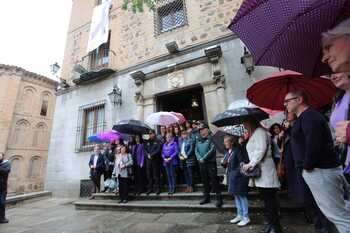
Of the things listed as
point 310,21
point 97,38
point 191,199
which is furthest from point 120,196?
point 97,38

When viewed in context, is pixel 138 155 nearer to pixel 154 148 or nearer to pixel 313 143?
pixel 154 148

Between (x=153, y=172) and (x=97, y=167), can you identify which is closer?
(x=153, y=172)

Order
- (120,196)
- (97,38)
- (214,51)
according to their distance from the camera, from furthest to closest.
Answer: (97,38) < (214,51) < (120,196)

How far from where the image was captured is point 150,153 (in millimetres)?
6055

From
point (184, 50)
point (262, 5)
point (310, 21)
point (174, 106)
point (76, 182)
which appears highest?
point (184, 50)

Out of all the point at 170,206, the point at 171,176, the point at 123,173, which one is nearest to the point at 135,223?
the point at 170,206

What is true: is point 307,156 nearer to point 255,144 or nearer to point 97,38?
point 255,144

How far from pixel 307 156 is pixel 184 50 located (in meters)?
7.26

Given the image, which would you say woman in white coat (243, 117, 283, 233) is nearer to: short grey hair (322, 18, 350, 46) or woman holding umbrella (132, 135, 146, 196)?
short grey hair (322, 18, 350, 46)

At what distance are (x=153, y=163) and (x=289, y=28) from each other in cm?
497

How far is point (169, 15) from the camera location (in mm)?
9664

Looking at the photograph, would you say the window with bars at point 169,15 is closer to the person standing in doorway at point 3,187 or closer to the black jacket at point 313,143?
the person standing in doorway at point 3,187

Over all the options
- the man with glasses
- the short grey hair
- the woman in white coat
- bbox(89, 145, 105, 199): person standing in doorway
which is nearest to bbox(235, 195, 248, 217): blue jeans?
the woman in white coat

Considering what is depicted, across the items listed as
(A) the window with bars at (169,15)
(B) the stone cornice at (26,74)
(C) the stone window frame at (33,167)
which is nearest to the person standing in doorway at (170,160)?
(A) the window with bars at (169,15)
